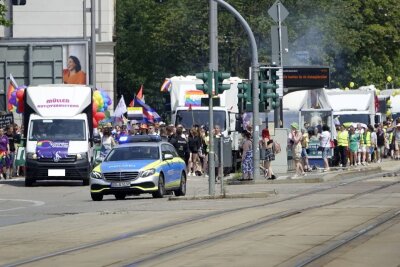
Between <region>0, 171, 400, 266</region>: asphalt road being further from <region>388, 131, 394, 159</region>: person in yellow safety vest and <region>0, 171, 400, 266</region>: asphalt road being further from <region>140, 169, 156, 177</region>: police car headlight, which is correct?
<region>388, 131, 394, 159</region>: person in yellow safety vest

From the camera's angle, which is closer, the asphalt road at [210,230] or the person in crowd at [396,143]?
the asphalt road at [210,230]

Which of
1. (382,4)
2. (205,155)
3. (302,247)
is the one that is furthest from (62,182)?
(382,4)

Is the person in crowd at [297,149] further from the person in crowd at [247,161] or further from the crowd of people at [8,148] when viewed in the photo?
the crowd of people at [8,148]

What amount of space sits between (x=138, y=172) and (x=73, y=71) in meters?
30.0

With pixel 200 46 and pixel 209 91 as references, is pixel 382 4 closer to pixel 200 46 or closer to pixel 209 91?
pixel 200 46

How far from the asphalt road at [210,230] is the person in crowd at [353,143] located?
18.4 m

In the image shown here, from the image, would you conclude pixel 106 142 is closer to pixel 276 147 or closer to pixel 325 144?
pixel 276 147

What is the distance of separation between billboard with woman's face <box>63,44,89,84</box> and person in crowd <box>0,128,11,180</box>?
679 inches

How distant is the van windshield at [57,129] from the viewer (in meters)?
40.7

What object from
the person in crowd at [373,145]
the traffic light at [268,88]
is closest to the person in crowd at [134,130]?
the traffic light at [268,88]

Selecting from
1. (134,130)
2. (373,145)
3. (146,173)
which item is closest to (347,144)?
(373,145)

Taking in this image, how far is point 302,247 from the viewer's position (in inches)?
698

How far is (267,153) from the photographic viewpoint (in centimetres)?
4012

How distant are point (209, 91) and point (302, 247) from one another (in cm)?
1396
